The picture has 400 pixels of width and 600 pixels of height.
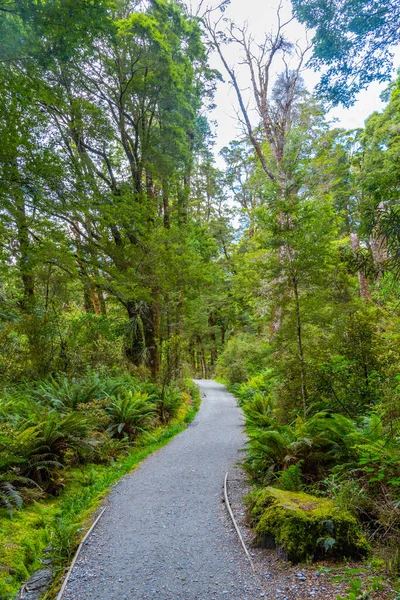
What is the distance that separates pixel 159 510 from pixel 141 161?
11.4 metres

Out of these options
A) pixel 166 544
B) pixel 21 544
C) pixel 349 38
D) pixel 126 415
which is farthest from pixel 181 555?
pixel 349 38

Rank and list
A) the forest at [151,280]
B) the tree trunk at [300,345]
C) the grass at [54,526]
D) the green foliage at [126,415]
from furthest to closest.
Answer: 1. the green foliage at [126,415]
2. the tree trunk at [300,345]
3. the forest at [151,280]
4. the grass at [54,526]

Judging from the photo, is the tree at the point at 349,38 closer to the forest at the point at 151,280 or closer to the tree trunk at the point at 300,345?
the forest at the point at 151,280

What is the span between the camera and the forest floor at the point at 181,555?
3.04 m

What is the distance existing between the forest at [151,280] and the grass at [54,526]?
0.03 meters

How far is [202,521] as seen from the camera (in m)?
4.57

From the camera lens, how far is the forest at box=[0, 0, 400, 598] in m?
4.40

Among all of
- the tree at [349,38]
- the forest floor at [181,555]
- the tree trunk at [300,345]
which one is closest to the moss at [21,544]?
the forest floor at [181,555]

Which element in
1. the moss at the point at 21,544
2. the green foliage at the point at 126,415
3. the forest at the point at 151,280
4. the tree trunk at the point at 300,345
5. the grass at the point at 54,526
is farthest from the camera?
the green foliage at the point at 126,415

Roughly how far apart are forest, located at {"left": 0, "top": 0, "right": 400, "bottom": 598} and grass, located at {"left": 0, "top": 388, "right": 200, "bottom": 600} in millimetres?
25

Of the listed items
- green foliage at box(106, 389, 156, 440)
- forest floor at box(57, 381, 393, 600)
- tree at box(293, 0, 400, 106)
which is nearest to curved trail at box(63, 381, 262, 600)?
forest floor at box(57, 381, 393, 600)

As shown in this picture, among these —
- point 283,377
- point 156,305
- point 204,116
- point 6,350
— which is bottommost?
point 283,377

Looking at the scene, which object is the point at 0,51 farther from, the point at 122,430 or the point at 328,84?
the point at 122,430

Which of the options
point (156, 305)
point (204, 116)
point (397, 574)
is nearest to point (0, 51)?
point (397, 574)
